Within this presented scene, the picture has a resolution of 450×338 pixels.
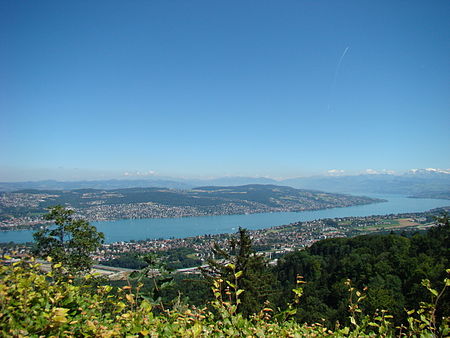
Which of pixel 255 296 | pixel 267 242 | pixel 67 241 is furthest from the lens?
pixel 267 242

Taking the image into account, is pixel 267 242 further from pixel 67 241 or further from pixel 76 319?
pixel 76 319

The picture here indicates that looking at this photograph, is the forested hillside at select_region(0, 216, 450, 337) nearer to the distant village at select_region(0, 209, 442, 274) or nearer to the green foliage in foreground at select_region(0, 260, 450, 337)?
the green foliage in foreground at select_region(0, 260, 450, 337)

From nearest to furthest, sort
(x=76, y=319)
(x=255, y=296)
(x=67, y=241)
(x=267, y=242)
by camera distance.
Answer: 1. (x=76, y=319)
2. (x=67, y=241)
3. (x=255, y=296)
4. (x=267, y=242)

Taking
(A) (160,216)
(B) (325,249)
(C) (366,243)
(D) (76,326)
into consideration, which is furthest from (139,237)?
(D) (76,326)

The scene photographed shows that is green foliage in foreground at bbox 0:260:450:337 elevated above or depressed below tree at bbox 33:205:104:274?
above

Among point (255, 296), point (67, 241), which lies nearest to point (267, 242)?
point (255, 296)

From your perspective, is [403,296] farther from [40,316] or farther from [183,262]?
[183,262]

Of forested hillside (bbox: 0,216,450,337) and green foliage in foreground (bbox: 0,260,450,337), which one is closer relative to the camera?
green foliage in foreground (bbox: 0,260,450,337)

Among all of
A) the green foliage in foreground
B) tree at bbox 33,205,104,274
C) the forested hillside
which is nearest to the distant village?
the forested hillside
